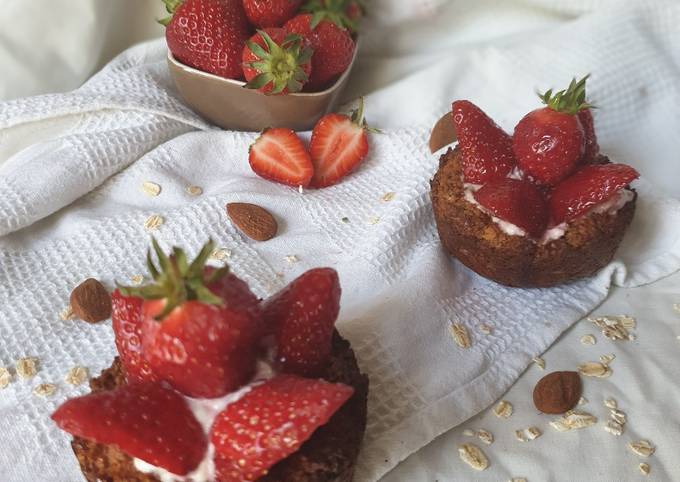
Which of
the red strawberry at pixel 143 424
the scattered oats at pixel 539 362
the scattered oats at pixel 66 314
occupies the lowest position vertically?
the scattered oats at pixel 66 314

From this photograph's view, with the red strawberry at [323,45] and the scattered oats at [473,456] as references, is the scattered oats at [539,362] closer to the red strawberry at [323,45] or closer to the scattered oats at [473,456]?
the scattered oats at [473,456]

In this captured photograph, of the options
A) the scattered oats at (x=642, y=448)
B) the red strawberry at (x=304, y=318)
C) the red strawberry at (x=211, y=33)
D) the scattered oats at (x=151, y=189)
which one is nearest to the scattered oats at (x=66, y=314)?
the scattered oats at (x=151, y=189)

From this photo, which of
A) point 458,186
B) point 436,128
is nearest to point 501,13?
point 436,128

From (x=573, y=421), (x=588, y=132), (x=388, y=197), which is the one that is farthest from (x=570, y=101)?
(x=573, y=421)

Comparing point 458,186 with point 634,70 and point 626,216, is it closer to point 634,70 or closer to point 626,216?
point 626,216

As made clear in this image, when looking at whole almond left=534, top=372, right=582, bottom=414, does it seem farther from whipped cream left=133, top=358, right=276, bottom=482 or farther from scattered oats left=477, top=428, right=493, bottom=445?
whipped cream left=133, top=358, right=276, bottom=482

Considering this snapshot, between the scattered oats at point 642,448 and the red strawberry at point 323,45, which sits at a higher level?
the red strawberry at point 323,45
